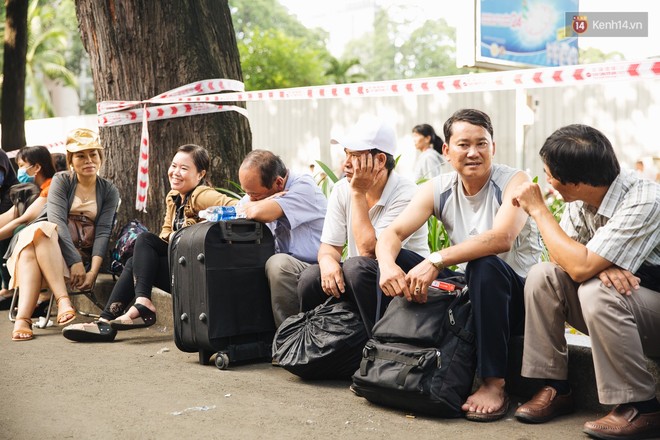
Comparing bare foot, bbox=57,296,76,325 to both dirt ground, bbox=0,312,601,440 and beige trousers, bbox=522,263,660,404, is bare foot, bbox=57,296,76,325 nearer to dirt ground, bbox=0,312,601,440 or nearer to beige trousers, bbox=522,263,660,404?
dirt ground, bbox=0,312,601,440

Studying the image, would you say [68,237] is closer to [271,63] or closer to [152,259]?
[152,259]

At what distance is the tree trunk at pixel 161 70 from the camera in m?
7.12

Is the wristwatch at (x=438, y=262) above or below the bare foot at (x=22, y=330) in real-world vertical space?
above

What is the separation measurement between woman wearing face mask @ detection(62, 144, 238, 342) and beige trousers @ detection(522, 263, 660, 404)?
8.95 feet

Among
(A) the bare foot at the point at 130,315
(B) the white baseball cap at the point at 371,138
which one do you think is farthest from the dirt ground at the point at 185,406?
(B) the white baseball cap at the point at 371,138

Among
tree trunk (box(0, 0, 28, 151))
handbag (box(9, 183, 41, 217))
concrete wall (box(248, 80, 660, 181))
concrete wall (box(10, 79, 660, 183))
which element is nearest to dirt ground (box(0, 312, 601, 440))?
handbag (box(9, 183, 41, 217))

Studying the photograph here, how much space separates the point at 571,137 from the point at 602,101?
12038 mm

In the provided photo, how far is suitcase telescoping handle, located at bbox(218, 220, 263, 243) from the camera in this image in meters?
5.09

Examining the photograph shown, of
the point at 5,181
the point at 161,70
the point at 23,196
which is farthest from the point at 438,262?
the point at 5,181

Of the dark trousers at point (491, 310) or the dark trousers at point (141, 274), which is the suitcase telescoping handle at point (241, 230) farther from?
the dark trousers at point (491, 310)

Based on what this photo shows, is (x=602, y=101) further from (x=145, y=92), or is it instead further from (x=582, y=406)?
(x=582, y=406)

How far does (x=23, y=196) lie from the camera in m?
7.62

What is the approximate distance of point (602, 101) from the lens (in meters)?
15.0

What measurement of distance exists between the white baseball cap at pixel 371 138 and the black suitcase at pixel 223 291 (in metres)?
0.94
